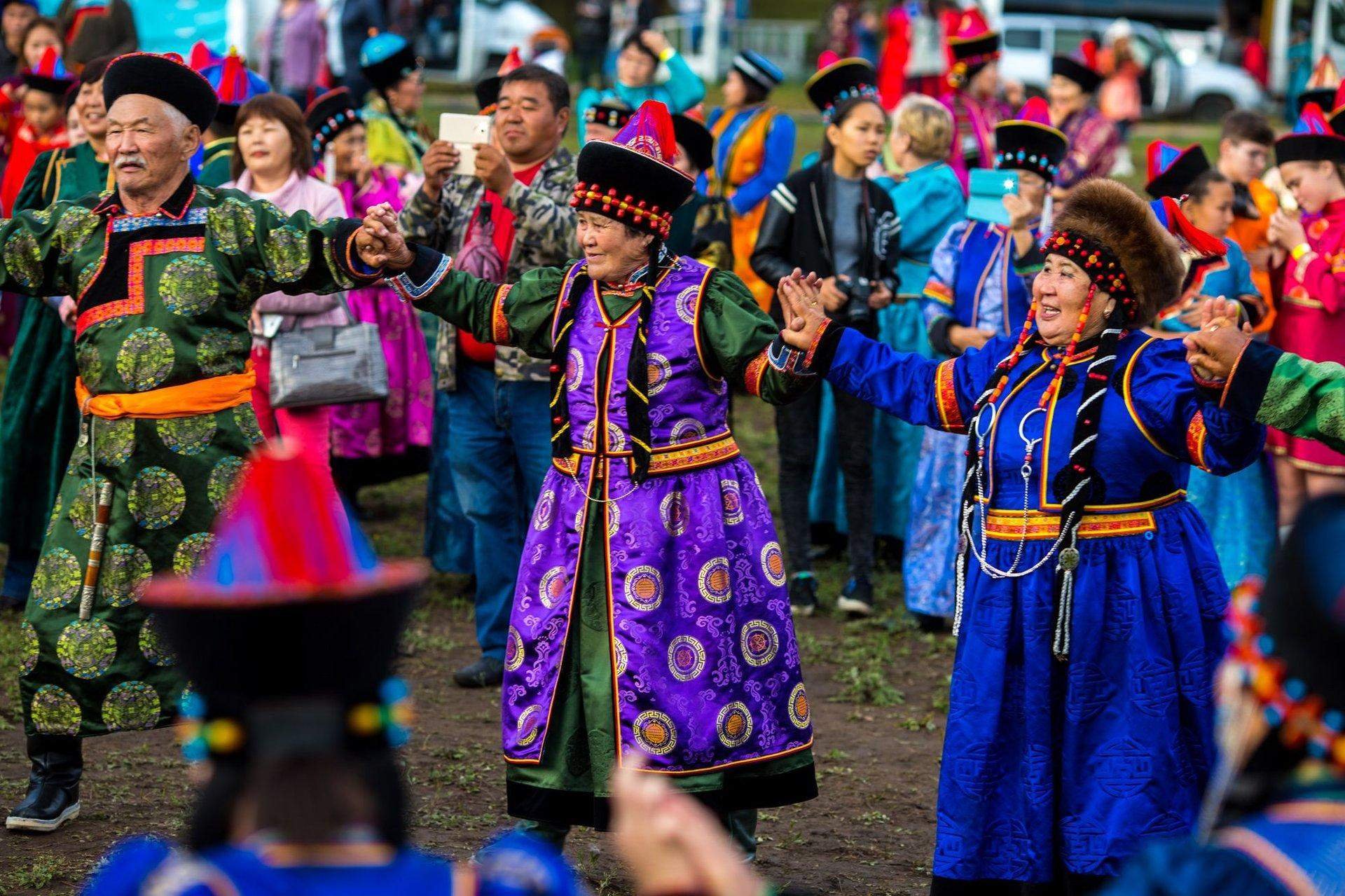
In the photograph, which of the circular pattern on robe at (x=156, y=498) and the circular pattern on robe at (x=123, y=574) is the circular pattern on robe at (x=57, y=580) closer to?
the circular pattern on robe at (x=123, y=574)

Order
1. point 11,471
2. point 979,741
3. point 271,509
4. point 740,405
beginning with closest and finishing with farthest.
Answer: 1. point 271,509
2. point 979,741
3. point 11,471
4. point 740,405

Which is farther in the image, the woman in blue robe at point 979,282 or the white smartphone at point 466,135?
the woman in blue robe at point 979,282

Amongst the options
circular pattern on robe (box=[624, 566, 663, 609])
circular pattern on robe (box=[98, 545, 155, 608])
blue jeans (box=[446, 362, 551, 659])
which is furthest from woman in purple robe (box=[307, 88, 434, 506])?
circular pattern on robe (box=[624, 566, 663, 609])

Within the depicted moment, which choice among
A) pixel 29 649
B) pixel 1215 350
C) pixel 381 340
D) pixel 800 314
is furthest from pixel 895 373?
pixel 381 340

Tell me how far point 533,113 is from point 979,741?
126 inches

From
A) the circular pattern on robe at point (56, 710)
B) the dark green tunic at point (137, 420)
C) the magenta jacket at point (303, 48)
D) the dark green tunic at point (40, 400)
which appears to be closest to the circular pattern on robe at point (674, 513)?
the dark green tunic at point (137, 420)

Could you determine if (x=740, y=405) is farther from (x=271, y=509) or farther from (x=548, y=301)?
(x=271, y=509)

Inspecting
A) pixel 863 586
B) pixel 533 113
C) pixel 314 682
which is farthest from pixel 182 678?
pixel 863 586

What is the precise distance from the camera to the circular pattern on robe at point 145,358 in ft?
16.2

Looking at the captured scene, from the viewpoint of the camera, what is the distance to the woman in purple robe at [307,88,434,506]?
8.76 meters

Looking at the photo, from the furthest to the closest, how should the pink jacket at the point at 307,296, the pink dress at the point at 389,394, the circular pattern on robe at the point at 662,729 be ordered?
1. the pink dress at the point at 389,394
2. the pink jacket at the point at 307,296
3. the circular pattern on robe at the point at 662,729

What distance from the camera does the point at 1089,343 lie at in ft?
14.6

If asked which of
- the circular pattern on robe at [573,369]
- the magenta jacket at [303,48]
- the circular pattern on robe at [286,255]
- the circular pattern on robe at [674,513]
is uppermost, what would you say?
the magenta jacket at [303,48]

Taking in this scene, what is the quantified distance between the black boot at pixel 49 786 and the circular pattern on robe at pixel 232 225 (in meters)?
1.50
